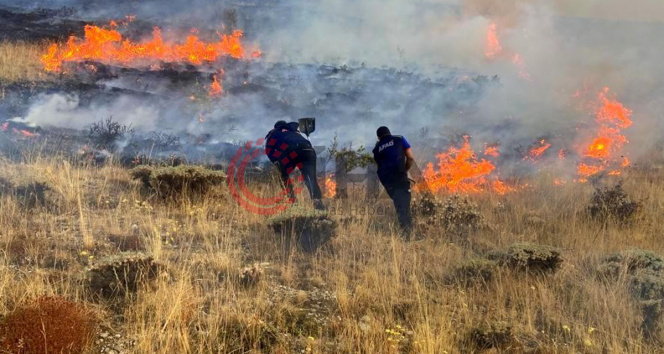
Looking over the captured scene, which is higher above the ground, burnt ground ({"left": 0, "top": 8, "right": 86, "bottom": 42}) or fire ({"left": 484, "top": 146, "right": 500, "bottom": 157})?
burnt ground ({"left": 0, "top": 8, "right": 86, "bottom": 42})

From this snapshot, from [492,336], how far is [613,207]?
5125mm

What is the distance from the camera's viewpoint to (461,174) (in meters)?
10.3

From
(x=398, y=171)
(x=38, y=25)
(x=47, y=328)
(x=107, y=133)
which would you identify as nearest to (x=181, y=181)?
(x=398, y=171)

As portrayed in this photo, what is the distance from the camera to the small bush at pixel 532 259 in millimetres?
5055

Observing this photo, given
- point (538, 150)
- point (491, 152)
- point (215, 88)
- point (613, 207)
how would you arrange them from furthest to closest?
point (215, 88), point (538, 150), point (491, 152), point (613, 207)

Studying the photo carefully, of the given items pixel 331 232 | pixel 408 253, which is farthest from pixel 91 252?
pixel 408 253

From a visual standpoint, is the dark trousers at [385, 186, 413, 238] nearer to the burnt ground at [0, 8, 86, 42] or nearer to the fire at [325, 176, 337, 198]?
the fire at [325, 176, 337, 198]

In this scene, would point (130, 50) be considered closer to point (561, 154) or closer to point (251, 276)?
point (561, 154)

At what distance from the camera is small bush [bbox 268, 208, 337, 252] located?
20.0 feet

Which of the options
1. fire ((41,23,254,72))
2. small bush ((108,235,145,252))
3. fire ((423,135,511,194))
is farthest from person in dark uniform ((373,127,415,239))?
fire ((41,23,254,72))

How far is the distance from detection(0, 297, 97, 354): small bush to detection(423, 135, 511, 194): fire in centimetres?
727

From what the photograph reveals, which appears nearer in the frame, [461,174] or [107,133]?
[461,174]

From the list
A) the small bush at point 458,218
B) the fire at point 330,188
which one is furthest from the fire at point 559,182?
the fire at point 330,188

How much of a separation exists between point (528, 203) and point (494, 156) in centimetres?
297
